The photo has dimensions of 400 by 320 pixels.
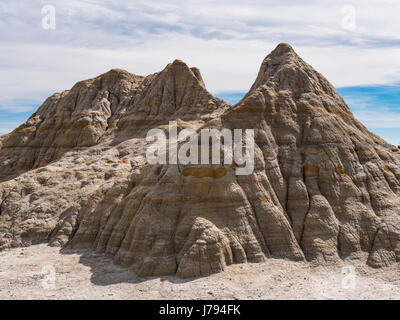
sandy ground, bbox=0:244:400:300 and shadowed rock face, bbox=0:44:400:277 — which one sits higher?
shadowed rock face, bbox=0:44:400:277

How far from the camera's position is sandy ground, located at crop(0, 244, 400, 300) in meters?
19.5

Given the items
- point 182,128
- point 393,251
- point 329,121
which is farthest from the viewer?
point 182,128

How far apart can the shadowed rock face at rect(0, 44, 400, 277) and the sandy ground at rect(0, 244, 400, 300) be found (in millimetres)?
785

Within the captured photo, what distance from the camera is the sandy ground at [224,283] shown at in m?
19.5

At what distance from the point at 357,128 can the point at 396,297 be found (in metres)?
13.7

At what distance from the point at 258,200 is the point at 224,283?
5.95 meters

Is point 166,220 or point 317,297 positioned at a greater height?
point 166,220

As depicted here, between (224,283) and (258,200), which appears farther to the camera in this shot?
(258,200)

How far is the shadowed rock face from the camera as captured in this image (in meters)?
22.7

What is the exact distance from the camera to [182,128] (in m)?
41.1

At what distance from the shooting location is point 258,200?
23859 mm

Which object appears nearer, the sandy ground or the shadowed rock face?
the sandy ground
